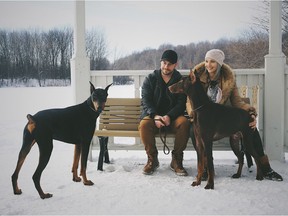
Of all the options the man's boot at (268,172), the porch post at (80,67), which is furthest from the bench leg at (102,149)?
the man's boot at (268,172)

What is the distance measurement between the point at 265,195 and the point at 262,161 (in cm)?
74

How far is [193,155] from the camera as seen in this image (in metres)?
6.17

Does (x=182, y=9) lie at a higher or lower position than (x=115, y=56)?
higher

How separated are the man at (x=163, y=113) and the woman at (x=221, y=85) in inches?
9.0

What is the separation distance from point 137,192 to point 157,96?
57.9 inches

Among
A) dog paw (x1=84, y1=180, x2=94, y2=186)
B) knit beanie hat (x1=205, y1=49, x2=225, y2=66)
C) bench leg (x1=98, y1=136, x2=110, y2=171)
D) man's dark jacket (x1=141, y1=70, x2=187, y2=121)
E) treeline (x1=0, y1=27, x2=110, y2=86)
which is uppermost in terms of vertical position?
treeline (x1=0, y1=27, x2=110, y2=86)

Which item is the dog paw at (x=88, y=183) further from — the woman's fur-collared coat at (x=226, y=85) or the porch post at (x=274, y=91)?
the porch post at (x=274, y=91)

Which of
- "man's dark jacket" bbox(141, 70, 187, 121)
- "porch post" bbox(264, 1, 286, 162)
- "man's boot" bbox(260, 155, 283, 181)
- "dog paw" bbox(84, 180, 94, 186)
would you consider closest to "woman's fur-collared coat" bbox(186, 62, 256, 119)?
"man's dark jacket" bbox(141, 70, 187, 121)

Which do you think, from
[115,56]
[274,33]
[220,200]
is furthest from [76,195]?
[115,56]

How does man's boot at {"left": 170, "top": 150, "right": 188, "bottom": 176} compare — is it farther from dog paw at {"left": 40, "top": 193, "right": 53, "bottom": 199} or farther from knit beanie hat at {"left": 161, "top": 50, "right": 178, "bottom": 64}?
dog paw at {"left": 40, "top": 193, "right": 53, "bottom": 199}

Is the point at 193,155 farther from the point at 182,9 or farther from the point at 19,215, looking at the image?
the point at 182,9

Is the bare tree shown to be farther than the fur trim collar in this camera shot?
Yes

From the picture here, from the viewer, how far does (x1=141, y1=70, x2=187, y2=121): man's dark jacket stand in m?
4.60

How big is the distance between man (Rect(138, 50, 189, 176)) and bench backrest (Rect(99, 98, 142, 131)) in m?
0.43
